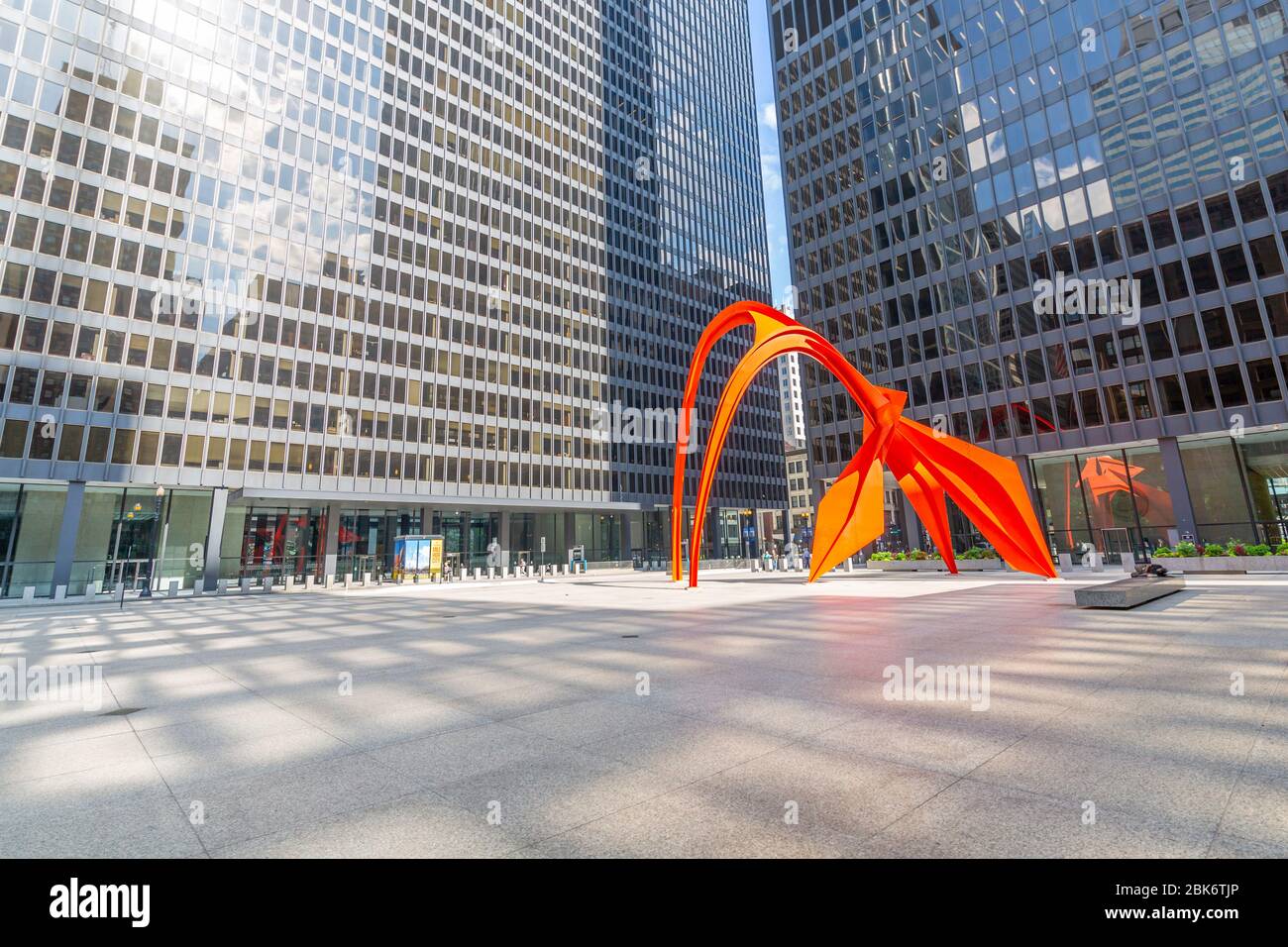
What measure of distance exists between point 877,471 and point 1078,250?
25642 millimetres

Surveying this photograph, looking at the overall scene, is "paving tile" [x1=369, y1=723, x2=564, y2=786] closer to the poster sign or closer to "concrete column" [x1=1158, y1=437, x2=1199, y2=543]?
the poster sign

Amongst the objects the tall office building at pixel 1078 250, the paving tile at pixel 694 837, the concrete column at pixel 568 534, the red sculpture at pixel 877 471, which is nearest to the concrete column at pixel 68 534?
the red sculpture at pixel 877 471

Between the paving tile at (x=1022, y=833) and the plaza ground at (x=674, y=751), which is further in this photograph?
the plaza ground at (x=674, y=751)

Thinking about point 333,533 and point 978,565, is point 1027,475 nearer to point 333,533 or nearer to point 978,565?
point 978,565

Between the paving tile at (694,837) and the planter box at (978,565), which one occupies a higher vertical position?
the planter box at (978,565)

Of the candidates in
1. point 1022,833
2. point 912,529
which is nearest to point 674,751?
point 1022,833

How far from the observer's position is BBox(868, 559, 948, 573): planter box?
118 feet

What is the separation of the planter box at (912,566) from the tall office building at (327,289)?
3143 cm

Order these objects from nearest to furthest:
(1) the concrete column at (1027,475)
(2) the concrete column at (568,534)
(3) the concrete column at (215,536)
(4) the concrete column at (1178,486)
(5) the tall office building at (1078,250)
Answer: (5) the tall office building at (1078,250) → (4) the concrete column at (1178,486) → (3) the concrete column at (215,536) → (1) the concrete column at (1027,475) → (2) the concrete column at (568,534)

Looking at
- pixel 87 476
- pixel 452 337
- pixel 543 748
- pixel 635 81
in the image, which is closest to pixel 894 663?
pixel 543 748

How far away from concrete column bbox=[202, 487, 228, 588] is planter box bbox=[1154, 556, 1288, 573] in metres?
51.4

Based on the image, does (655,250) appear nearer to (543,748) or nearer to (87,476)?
(87,476)

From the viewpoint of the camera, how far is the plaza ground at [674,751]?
356 centimetres

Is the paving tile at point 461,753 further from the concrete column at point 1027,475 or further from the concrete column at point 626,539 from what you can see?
the concrete column at point 626,539
